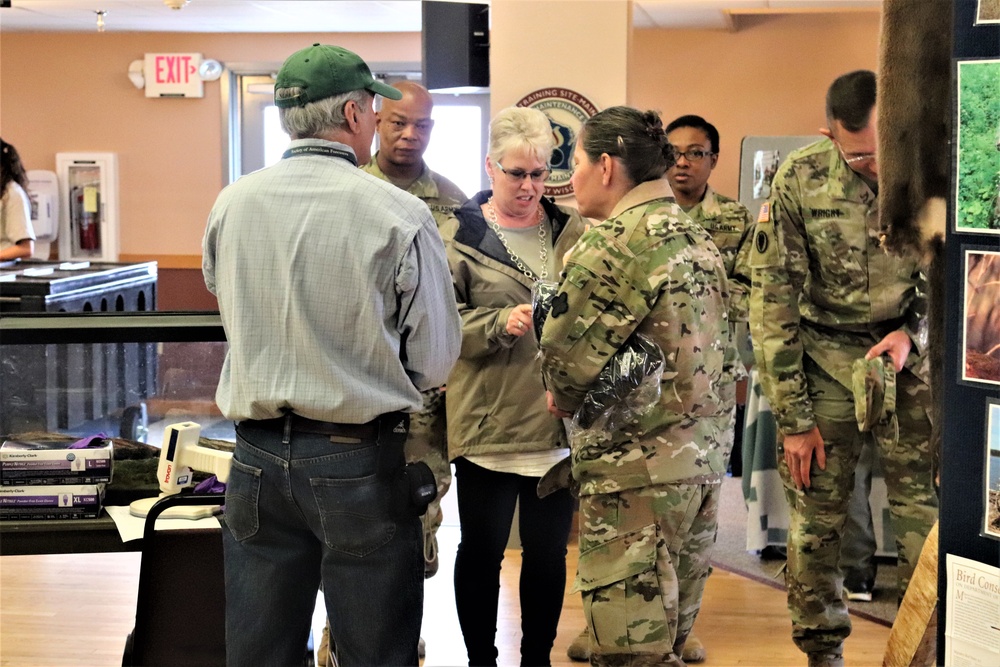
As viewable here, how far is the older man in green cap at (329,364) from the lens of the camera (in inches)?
77.5

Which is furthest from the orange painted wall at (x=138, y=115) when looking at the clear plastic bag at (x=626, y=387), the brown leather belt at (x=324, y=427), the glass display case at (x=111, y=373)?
the brown leather belt at (x=324, y=427)

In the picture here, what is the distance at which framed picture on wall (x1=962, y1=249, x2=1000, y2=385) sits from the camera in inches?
61.4

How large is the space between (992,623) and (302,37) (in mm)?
8639

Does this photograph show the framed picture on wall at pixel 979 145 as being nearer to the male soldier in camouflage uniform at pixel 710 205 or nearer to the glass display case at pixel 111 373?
the glass display case at pixel 111 373

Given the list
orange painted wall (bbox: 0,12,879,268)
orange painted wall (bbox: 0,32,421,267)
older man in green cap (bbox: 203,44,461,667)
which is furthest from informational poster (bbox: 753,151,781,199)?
older man in green cap (bbox: 203,44,461,667)

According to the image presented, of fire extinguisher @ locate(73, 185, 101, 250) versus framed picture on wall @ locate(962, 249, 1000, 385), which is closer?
framed picture on wall @ locate(962, 249, 1000, 385)

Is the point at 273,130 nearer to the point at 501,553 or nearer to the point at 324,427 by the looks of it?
the point at 501,553

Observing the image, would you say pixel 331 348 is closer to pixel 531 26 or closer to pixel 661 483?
pixel 661 483

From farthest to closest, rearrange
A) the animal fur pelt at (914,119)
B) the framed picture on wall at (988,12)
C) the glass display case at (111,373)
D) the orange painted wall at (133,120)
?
the orange painted wall at (133,120) → the glass display case at (111,373) → the animal fur pelt at (914,119) → the framed picture on wall at (988,12)

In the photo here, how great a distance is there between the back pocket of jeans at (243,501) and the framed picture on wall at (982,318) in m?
1.26

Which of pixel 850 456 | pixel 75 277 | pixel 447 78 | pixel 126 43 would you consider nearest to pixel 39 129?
pixel 126 43

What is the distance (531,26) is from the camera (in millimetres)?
4461

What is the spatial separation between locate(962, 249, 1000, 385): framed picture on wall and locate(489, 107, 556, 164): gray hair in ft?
4.49

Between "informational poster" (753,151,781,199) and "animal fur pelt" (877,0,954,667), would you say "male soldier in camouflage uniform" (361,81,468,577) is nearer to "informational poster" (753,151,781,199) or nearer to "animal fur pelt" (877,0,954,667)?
"animal fur pelt" (877,0,954,667)
